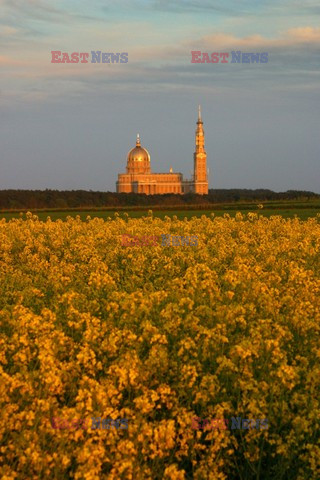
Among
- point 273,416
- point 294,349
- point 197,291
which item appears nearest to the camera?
point 273,416

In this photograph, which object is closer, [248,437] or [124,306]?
[248,437]

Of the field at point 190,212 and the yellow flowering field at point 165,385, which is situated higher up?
the field at point 190,212

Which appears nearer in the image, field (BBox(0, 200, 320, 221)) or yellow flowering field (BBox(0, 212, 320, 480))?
yellow flowering field (BBox(0, 212, 320, 480))

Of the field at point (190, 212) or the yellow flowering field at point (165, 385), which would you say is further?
the field at point (190, 212)

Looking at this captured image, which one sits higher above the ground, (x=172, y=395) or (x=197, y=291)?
(x=197, y=291)

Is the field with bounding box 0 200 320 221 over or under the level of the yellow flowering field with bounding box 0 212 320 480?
over

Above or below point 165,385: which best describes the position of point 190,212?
above

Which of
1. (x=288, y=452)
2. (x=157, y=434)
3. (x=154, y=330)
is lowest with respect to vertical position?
(x=288, y=452)

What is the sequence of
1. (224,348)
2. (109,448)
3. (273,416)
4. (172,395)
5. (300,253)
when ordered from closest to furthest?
1. (109,448)
2. (273,416)
3. (172,395)
4. (224,348)
5. (300,253)

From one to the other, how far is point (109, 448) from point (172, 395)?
4.25 feet

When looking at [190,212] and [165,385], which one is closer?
[165,385]

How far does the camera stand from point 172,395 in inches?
303

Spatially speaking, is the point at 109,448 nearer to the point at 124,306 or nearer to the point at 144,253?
the point at 124,306

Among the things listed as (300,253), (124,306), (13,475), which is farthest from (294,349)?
(300,253)
